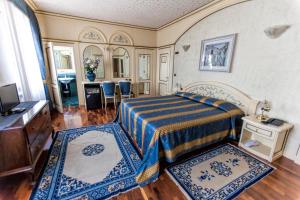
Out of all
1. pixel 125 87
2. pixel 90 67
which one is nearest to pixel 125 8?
pixel 90 67

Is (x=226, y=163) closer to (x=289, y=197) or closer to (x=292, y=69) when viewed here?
(x=289, y=197)

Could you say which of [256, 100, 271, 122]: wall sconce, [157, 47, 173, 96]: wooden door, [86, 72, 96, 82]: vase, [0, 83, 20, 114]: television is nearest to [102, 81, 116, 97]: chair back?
[86, 72, 96, 82]: vase

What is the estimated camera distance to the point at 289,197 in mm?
1430

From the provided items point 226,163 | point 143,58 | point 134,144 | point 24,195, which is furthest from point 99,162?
point 143,58

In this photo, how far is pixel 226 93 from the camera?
2.79 meters

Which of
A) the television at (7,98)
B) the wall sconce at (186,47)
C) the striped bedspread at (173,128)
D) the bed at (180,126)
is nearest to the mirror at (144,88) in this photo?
the wall sconce at (186,47)

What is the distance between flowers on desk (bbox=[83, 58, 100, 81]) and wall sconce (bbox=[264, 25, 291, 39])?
4.14 m

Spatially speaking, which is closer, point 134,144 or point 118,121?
point 134,144

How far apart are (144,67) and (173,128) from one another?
385cm

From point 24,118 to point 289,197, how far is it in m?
3.02

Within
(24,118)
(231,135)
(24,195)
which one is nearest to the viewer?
(24,195)

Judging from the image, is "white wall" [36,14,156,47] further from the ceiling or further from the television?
the television

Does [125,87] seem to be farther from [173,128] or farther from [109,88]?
[173,128]

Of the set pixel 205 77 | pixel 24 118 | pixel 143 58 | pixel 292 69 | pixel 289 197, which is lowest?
pixel 289 197
